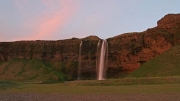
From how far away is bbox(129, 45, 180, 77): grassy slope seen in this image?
60006 mm

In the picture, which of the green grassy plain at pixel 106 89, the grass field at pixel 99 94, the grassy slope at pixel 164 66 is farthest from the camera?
the grassy slope at pixel 164 66

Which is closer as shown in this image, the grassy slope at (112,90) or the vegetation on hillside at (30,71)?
the grassy slope at (112,90)

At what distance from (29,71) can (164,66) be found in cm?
4448

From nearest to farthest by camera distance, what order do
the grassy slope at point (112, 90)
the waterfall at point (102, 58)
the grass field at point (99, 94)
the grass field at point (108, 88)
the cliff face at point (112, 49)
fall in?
the grass field at point (99, 94)
the grassy slope at point (112, 90)
the grass field at point (108, 88)
the cliff face at point (112, 49)
the waterfall at point (102, 58)

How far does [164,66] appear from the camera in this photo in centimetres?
6306

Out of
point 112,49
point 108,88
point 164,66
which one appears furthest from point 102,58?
point 108,88

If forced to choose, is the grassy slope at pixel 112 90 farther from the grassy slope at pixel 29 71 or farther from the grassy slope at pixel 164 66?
the grassy slope at pixel 29 71

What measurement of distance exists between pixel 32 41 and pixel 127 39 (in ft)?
124

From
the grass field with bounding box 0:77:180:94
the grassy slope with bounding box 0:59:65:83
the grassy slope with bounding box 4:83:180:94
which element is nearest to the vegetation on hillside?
the grassy slope with bounding box 0:59:65:83

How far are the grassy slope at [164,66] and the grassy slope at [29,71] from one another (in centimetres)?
2741

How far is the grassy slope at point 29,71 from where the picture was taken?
250ft

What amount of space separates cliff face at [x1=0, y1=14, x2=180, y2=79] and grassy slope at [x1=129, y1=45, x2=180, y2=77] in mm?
7418

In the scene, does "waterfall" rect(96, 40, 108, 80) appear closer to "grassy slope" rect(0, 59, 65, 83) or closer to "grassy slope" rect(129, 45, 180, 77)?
"grassy slope" rect(0, 59, 65, 83)

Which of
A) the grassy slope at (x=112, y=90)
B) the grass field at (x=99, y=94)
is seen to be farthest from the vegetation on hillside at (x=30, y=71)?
the grassy slope at (x=112, y=90)
